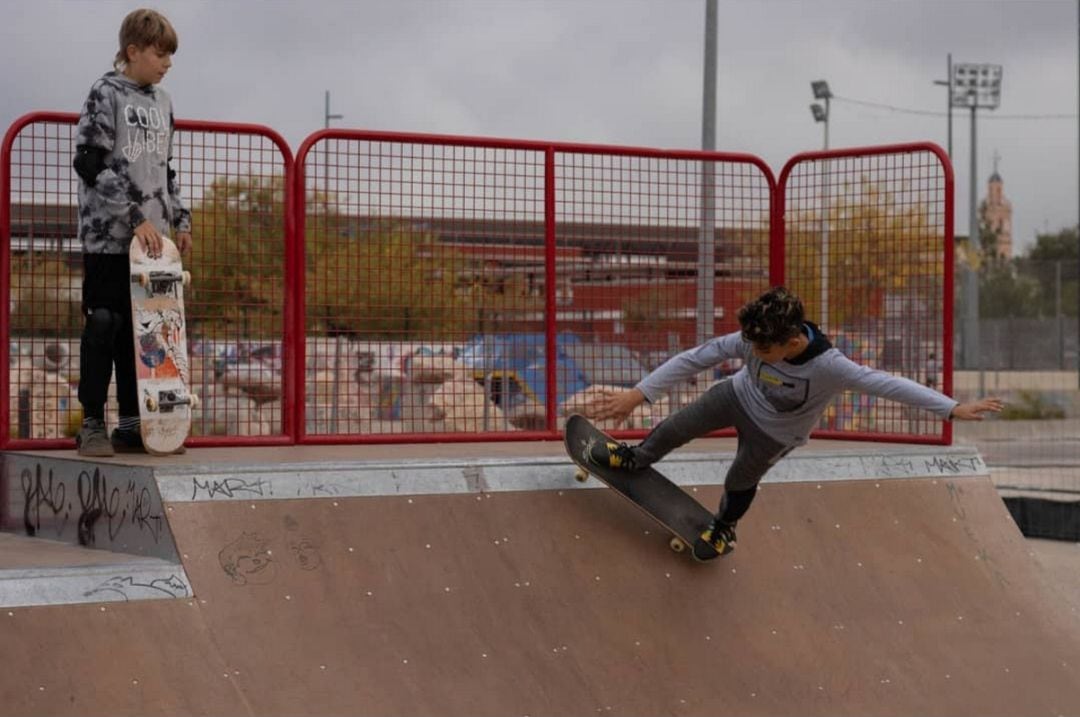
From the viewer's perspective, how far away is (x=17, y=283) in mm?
7504

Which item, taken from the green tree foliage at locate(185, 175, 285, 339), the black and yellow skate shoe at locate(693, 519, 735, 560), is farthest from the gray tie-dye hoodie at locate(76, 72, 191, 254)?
the black and yellow skate shoe at locate(693, 519, 735, 560)

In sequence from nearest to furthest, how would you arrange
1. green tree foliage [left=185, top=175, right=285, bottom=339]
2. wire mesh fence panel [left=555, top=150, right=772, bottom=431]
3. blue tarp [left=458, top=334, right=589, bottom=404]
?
green tree foliage [left=185, top=175, right=285, bottom=339]
blue tarp [left=458, top=334, right=589, bottom=404]
wire mesh fence panel [left=555, top=150, right=772, bottom=431]

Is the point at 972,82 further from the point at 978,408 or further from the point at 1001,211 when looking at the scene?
the point at 1001,211

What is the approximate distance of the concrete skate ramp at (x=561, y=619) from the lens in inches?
211

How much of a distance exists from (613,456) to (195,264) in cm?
267

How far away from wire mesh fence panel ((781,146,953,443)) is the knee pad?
4258 mm

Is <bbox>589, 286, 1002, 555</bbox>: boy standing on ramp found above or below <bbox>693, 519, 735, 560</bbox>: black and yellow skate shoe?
above

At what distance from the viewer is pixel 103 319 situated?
6.86 meters

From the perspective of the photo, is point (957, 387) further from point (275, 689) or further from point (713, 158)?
point (275, 689)

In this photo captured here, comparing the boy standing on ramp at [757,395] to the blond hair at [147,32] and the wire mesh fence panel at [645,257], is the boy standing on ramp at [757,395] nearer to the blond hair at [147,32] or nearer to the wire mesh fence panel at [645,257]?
the wire mesh fence panel at [645,257]

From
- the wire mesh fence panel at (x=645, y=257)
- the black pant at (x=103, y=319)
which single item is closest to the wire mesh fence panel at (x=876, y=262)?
the wire mesh fence panel at (x=645, y=257)

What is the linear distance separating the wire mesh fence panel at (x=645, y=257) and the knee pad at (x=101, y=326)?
273 cm

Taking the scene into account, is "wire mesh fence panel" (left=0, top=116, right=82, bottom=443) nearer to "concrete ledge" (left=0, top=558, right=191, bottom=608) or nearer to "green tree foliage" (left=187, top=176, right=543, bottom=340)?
"green tree foliage" (left=187, top=176, right=543, bottom=340)

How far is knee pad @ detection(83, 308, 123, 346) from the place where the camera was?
686 centimetres
